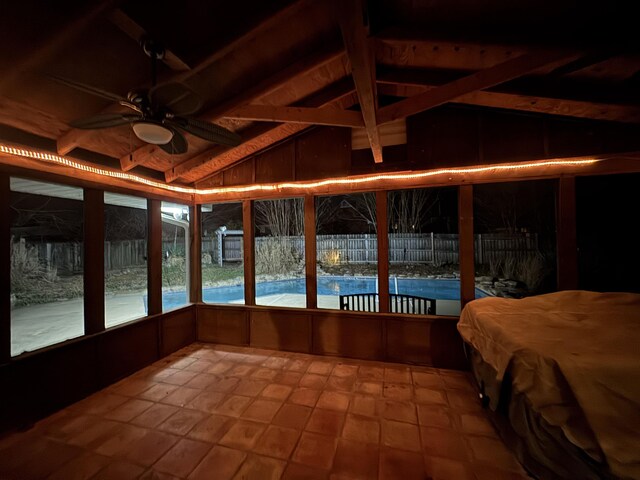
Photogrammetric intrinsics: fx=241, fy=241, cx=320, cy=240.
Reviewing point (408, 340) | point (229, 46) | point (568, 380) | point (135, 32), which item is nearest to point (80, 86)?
point (135, 32)

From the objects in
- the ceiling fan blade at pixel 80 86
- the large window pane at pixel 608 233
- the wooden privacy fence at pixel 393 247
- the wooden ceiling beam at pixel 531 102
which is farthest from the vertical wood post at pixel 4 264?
the wooden privacy fence at pixel 393 247

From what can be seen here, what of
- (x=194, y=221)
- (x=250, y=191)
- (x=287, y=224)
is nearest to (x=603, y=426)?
(x=250, y=191)

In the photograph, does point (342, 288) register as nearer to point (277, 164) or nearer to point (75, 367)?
point (277, 164)

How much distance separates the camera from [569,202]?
2619mm

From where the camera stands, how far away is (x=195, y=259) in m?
3.97

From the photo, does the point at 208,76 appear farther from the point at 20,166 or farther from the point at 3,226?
the point at 3,226

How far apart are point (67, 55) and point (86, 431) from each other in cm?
285

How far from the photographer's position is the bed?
1.04m

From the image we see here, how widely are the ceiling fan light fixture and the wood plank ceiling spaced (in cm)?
35

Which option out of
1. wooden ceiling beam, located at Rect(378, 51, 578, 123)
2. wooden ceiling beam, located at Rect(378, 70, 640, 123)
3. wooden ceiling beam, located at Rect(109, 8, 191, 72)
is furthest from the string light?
wooden ceiling beam, located at Rect(109, 8, 191, 72)

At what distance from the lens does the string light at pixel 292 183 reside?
2.29 m

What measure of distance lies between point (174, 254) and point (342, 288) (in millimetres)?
5778

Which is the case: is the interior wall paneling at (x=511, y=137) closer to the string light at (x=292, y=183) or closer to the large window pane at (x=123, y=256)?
the string light at (x=292, y=183)

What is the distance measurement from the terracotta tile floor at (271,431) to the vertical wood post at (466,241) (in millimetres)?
990
